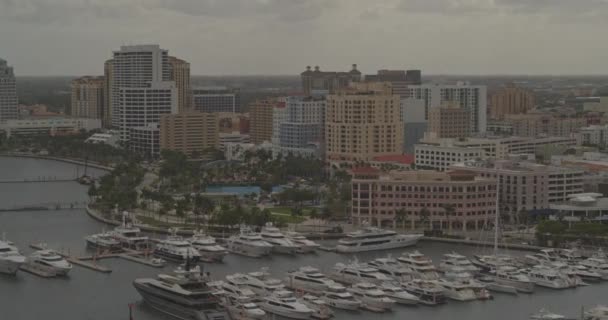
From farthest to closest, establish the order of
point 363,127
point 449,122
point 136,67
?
point 136,67
point 449,122
point 363,127

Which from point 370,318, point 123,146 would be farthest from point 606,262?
point 123,146

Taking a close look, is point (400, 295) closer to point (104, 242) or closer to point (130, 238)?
point (130, 238)

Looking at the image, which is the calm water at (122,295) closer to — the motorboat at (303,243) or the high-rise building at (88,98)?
the motorboat at (303,243)

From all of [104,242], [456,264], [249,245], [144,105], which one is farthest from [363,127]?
[456,264]

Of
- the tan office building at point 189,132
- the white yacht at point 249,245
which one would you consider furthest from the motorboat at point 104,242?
the tan office building at point 189,132

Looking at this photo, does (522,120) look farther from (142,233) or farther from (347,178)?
(142,233)

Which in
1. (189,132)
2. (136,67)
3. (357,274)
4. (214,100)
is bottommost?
(357,274)
